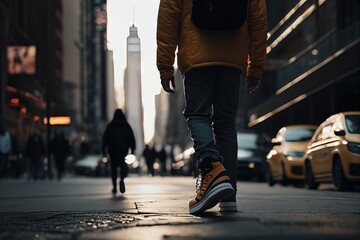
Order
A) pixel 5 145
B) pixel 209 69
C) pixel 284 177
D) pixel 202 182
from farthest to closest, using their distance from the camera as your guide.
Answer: pixel 5 145
pixel 284 177
pixel 209 69
pixel 202 182

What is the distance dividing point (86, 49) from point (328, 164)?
322 feet

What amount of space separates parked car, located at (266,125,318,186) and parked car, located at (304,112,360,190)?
2001 mm

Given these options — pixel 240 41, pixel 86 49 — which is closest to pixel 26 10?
pixel 240 41

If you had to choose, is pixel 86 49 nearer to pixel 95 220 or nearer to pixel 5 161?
pixel 5 161

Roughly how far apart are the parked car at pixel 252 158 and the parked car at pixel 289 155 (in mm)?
5526

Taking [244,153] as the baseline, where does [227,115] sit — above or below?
below

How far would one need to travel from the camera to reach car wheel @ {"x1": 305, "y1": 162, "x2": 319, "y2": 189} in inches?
691

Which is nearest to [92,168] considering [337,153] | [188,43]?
[337,153]

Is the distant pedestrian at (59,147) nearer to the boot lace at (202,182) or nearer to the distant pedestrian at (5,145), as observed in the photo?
the distant pedestrian at (5,145)

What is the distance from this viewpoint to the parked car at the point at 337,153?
48.9 ft

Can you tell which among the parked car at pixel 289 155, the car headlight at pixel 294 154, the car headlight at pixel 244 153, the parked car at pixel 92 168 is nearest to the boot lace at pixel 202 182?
the parked car at pixel 289 155

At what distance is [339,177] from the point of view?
15.3 m

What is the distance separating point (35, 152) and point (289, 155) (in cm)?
1186

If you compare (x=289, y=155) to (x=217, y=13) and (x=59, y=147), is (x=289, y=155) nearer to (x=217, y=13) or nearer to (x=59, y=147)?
(x=59, y=147)
